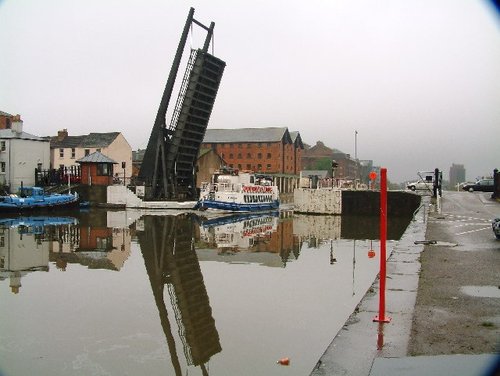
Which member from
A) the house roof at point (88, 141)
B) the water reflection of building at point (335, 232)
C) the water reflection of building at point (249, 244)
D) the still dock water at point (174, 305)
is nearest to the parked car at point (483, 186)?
the water reflection of building at point (335, 232)

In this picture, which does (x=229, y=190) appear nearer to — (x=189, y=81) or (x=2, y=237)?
(x=189, y=81)

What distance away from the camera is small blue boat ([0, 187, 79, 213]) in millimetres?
33375

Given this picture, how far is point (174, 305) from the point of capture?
8.28 meters

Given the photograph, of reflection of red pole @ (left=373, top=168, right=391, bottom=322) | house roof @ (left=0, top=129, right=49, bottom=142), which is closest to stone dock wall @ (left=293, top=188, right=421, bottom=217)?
house roof @ (left=0, top=129, right=49, bottom=142)

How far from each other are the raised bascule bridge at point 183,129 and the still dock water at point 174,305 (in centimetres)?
1519

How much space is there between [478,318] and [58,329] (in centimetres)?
530

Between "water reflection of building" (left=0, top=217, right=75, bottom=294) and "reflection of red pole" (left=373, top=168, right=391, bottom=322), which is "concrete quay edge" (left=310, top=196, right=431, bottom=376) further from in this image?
"water reflection of building" (left=0, top=217, right=75, bottom=294)

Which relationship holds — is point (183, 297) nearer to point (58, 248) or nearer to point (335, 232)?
point (58, 248)

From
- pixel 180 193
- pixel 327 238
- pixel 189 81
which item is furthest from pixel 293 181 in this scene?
pixel 327 238

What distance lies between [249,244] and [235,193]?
18.0 meters

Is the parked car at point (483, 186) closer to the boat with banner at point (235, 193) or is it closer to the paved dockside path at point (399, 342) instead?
the boat with banner at point (235, 193)

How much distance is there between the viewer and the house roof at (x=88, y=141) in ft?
189

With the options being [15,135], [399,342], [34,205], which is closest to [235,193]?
[34,205]

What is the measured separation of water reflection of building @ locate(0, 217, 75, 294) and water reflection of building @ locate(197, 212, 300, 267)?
4.33 metres
